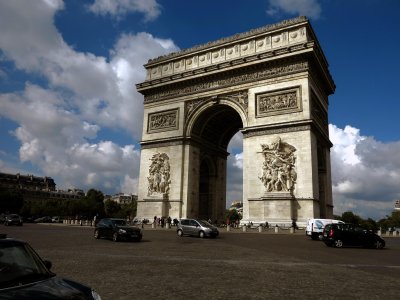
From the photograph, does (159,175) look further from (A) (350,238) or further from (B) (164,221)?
(A) (350,238)

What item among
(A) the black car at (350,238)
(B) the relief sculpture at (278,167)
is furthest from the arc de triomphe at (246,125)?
(A) the black car at (350,238)

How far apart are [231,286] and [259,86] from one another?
25.9 meters

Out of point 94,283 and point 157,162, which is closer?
point 94,283

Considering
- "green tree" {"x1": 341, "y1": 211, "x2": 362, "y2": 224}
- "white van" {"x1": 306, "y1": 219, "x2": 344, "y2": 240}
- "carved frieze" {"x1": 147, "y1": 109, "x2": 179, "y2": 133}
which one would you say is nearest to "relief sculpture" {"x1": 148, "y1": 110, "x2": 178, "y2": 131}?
"carved frieze" {"x1": 147, "y1": 109, "x2": 179, "y2": 133}

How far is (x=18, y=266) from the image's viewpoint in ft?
12.1

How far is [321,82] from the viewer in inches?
1320

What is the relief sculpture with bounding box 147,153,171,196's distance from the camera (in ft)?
111

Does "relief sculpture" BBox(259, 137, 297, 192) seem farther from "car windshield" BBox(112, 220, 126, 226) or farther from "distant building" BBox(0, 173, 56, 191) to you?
"distant building" BBox(0, 173, 56, 191)

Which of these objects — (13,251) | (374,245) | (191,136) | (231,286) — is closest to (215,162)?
(191,136)

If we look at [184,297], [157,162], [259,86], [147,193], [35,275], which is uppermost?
[259,86]

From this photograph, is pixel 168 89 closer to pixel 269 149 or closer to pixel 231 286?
pixel 269 149

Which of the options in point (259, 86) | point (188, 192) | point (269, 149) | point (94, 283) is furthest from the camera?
point (188, 192)

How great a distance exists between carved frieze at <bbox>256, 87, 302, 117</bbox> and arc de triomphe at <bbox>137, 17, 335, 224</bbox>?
0.27 ft

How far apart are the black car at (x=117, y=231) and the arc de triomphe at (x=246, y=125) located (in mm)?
12970
